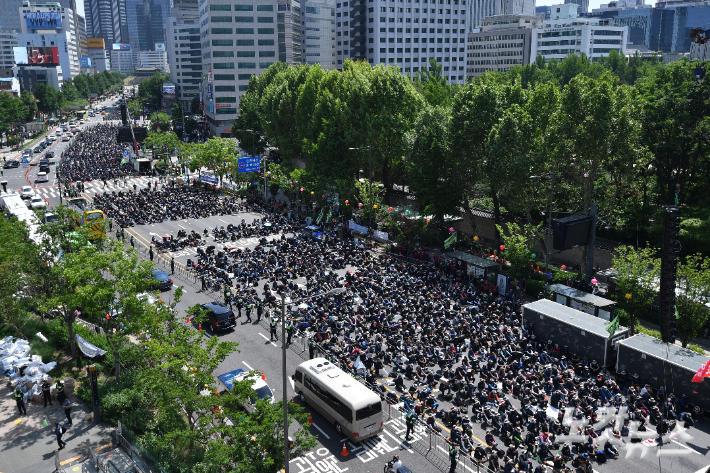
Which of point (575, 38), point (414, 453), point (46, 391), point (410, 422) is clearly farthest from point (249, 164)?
point (575, 38)

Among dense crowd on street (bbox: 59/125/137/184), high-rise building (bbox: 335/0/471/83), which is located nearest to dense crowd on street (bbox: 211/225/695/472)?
dense crowd on street (bbox: 59/125/137/184)

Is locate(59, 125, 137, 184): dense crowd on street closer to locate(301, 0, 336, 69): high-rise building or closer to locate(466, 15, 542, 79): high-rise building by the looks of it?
locate(301, 0, 336, 69): high-rise building

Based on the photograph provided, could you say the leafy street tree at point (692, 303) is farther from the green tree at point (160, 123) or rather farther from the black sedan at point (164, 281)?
the green tree at point (160, 123)

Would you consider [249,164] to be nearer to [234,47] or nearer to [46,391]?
[46,391]

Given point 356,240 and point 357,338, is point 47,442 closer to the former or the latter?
point 357,338

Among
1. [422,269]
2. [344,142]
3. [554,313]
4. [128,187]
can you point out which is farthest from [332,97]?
[554,313]

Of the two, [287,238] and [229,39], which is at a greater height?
[229,39]

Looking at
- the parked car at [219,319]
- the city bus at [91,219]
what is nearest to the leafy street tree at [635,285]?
the parked car at [219,319]
